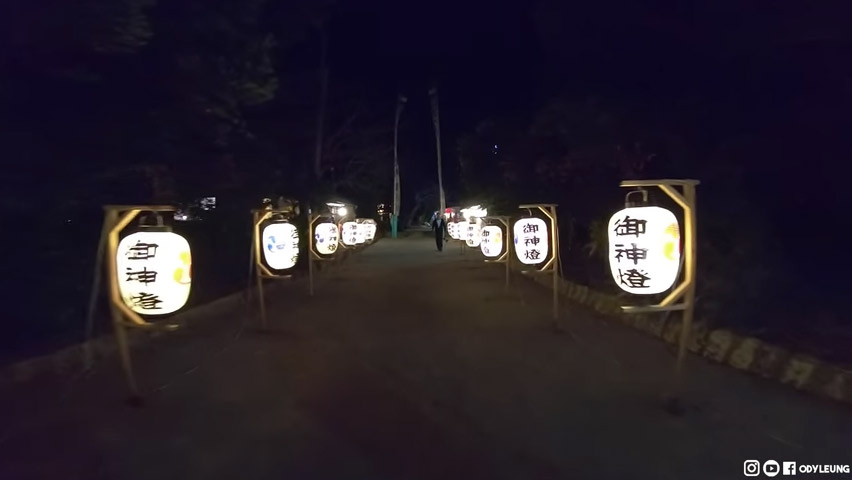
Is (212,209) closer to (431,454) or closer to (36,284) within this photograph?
(36,284)

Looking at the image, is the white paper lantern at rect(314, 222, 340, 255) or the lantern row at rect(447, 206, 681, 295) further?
the white paper lantern at rect(314, 222, 340, 255)

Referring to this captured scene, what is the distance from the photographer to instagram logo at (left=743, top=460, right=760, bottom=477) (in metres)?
6.37

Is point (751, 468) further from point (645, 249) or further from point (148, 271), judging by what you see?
point (148, 271)

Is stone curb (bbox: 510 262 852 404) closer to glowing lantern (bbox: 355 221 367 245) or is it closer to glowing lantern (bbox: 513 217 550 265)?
glowing lantern (bbox: 513 217 550 265)

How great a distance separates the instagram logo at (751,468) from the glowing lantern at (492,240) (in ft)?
46.8

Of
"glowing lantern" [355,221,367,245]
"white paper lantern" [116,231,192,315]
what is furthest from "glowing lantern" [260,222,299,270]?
"glowing lantern" [355,221,367,245]

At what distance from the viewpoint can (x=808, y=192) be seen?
1395 centimetres

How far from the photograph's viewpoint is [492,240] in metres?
21.4

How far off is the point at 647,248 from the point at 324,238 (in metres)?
15.7

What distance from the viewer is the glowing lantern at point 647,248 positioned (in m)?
8.46

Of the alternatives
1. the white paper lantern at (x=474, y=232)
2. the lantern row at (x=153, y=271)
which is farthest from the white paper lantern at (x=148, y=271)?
the white paper lantern at (x=474, y=232)

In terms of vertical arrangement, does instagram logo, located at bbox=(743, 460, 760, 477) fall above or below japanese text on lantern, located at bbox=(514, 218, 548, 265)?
below

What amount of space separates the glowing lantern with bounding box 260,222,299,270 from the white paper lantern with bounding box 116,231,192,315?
6.00m

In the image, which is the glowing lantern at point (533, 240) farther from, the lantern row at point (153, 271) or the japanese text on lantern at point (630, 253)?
the lantern row at point (153, 271)
